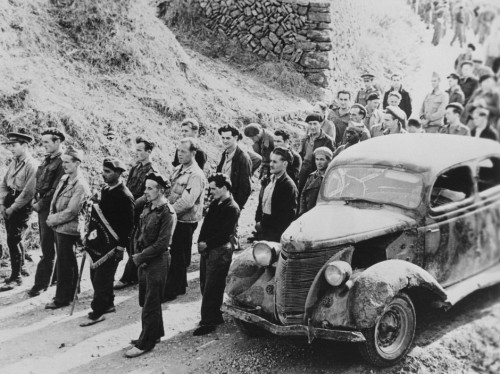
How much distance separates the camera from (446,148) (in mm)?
6488

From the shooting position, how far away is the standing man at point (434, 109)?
32.7 feet

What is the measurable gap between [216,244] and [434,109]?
5.47 metres

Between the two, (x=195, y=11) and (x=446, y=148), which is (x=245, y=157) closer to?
(x=446, y=148)

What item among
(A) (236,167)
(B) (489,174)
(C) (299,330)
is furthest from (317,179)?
(C) (299,330)

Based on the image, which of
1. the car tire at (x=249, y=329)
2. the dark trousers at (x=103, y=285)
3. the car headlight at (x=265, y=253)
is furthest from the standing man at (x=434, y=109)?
the dark trousers at (x=103, y=285)

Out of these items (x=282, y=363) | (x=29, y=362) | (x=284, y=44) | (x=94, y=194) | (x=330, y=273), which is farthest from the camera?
(x=284, y=44)

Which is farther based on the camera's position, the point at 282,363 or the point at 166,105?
the point at 166,105

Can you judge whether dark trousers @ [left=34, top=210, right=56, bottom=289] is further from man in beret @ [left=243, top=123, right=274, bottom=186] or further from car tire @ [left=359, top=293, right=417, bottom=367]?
car tire @ [left=359, top=293, right=417, bottom=367]

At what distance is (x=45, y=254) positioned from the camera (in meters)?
8.07

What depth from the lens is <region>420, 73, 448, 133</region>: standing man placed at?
9961 mm

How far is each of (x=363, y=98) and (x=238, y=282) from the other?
321 inches

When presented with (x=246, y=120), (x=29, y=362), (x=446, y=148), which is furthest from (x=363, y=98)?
(x=29, y=362)

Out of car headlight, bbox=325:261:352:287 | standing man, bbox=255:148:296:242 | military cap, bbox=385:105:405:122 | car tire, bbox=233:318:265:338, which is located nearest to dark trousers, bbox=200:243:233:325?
car tire, bbox=233:318:265:338

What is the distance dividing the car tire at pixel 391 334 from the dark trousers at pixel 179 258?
3.07 m
